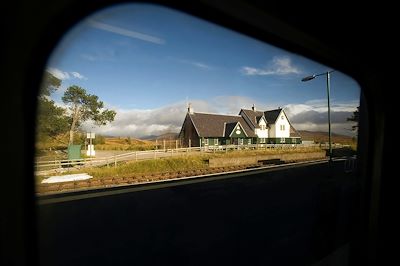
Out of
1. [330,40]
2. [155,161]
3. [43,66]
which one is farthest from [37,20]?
[155,161]

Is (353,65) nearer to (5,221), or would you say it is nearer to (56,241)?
(5,221)

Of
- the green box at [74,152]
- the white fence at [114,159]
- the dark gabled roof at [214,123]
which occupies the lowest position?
the white fence at [114,159]

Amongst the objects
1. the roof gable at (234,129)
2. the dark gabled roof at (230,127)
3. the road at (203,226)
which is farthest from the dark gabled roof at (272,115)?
the road at (203,226)

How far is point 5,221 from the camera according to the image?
4.83 feet

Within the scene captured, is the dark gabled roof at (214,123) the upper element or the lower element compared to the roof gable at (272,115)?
lower

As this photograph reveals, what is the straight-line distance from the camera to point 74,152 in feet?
83.1

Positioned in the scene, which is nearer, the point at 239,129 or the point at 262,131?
the point at 239,129

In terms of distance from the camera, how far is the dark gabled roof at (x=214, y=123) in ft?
155

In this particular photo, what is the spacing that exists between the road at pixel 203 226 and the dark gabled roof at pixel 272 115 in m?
44.5

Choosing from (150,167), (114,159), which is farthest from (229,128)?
(114,159)

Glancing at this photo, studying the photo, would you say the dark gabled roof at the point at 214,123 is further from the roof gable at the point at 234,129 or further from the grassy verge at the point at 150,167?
the grassy verge at the point at 150,167

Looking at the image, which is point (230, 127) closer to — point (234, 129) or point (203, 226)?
A: point (234, 129)

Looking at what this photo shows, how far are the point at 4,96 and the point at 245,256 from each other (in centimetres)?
695

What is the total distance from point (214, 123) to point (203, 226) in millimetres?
40736
